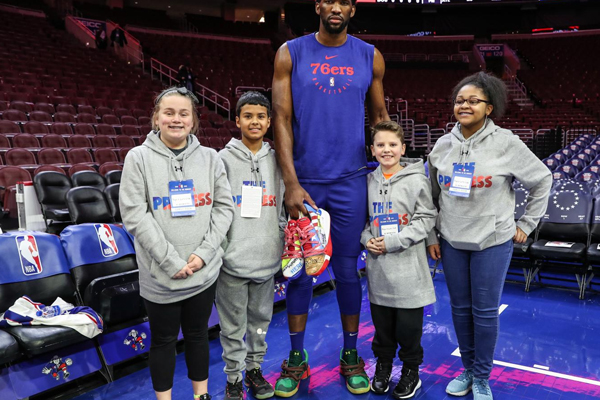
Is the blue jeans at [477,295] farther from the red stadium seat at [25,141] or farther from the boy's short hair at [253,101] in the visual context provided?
the red stadium seat at [25,141]

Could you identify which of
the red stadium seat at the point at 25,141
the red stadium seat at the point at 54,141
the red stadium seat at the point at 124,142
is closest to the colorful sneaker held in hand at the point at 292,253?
the red stadium seat at the point at 25,141

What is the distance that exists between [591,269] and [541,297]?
454 mm

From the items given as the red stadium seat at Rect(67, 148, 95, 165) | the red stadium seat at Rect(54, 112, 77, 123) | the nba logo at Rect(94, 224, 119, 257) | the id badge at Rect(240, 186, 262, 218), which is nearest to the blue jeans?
the id badge at Rect(240, 186, 262, 218)

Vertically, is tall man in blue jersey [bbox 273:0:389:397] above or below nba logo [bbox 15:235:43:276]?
above

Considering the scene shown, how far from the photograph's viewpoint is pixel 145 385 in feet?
8.16

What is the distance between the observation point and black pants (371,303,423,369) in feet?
7.52

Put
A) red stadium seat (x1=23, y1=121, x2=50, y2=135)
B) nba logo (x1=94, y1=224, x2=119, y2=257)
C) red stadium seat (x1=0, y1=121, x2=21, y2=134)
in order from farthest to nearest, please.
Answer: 1. red stadium seat (x1=23, y1=121, x2=50, y2=135)
2. red stadium seat (x1=0, y1=121, x2=21, y2=134)
3. nba logo (x1=94, y1=224, x2=119, y2=257)

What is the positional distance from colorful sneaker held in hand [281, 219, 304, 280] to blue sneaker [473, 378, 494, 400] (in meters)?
1.02

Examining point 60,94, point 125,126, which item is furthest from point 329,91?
point 60,94

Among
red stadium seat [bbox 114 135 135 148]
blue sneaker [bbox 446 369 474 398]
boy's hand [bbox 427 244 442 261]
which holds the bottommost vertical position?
blue sneaker [bbox 446 369 474 398]

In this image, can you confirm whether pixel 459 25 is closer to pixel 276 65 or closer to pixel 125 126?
pixel 125 126

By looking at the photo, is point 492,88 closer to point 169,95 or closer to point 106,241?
point 169,95

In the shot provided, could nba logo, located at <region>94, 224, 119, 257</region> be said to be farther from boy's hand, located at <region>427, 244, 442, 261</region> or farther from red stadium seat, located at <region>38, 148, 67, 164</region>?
red stadium seat, located at <region>38, 148, 67, 164</region>

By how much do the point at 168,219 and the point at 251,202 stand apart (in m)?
0.43
